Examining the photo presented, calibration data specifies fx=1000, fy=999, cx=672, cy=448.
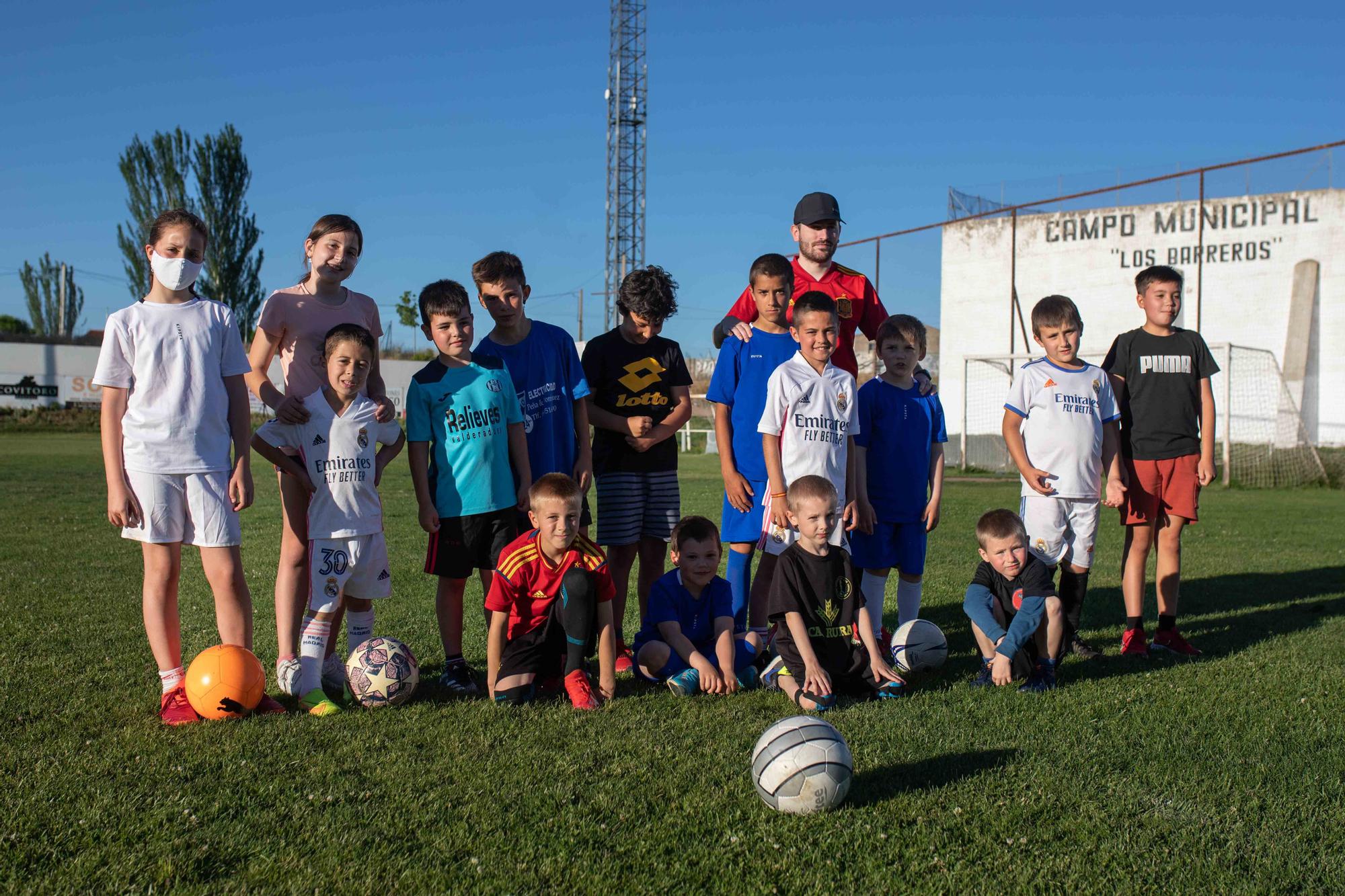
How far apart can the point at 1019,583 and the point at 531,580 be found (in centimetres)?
225

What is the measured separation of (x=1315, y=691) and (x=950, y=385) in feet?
89.9

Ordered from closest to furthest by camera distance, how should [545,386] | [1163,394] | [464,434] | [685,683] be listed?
[685,683] → [464,434] → [545,386] → [1163,394]

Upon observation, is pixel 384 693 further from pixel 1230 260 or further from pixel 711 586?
pixel 1230 260

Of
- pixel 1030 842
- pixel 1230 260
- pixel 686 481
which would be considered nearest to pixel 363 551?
pixel 1030 842

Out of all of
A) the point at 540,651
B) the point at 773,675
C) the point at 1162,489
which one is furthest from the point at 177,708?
the point at 1162,489

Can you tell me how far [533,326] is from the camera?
199 inches

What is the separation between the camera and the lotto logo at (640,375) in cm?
525

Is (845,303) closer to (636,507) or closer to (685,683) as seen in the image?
(636,507)

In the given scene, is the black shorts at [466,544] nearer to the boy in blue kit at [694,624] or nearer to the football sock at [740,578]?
the boy in blue kit at [694,624]

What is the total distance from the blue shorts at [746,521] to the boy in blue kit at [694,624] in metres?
0.29

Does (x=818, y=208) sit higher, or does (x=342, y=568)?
(x=818, y=208)

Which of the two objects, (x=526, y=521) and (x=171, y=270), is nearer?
(x=171, y=270)

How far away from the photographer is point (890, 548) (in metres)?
5.30

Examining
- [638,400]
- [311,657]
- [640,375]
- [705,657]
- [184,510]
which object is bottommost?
[705,657]
